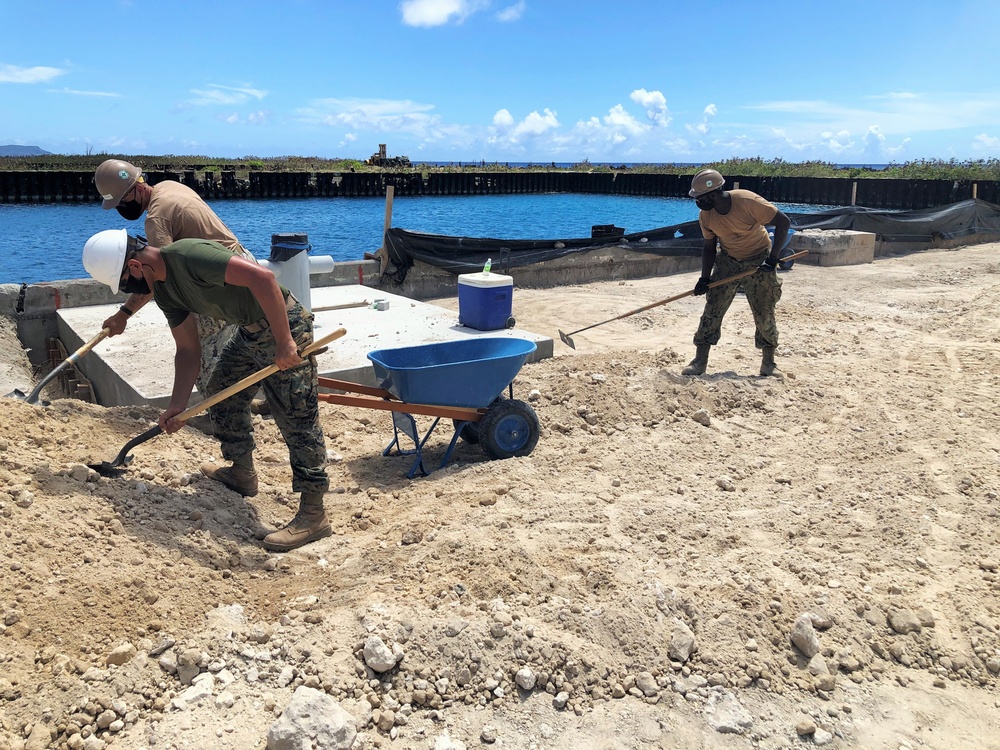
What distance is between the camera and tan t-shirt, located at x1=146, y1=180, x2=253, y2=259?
395cm

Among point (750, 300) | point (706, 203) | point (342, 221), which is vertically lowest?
point (750, 300)

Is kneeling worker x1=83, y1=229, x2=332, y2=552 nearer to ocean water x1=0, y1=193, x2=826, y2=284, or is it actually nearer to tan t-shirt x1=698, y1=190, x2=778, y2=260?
tan t-shirt x1=698, y1=190, x2=778, y2=260

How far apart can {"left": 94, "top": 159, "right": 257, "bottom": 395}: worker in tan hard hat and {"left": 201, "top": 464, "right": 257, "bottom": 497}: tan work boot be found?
1.37 feet

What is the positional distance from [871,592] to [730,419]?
2234 millimetres

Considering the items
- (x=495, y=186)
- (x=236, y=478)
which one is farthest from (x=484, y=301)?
(x=495, y=186)

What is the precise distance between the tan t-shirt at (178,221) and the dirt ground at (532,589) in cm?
110

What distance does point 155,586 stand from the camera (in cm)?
294

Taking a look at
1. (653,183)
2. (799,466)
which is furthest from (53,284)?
(653,183)

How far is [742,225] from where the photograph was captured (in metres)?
6.10

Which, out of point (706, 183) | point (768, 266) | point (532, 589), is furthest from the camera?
point (768, 266)

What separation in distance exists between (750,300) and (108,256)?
474 cm

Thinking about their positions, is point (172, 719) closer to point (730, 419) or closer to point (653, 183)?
point (730, 419)

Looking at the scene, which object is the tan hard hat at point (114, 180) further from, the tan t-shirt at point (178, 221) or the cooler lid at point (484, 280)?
the cooler lid at point (484, 280)

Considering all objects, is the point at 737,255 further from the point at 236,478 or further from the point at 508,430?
the point at 236,478
